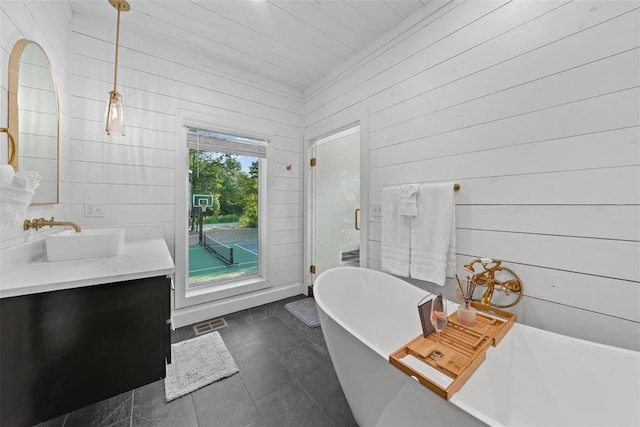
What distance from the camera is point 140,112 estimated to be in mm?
2062

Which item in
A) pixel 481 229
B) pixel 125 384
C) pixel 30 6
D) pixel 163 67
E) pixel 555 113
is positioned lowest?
pixel 125 384

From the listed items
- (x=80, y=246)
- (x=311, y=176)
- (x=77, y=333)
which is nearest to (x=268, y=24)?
(x=311, y=176)

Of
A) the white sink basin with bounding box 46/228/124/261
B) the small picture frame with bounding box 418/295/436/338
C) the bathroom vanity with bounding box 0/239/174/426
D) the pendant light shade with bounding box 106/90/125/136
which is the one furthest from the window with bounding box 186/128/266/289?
the small picture frame with bounding box 418/295/436/338

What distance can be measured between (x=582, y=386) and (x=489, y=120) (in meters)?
1.36

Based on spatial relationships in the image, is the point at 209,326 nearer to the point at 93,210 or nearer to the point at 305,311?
the point at 305,311

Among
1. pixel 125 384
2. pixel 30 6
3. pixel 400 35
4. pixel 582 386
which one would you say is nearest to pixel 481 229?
pixel 582 386

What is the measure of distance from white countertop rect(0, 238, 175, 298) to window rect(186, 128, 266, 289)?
1145 millimetres

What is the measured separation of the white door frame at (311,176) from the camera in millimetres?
2232

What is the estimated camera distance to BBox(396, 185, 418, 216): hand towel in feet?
5.73

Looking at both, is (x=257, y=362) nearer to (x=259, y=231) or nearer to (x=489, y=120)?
(x=259, y=231)

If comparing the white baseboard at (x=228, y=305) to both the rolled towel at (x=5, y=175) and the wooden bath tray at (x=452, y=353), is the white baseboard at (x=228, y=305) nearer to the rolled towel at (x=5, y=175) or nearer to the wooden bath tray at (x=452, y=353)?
the rolled towel at (x=5, y=175)

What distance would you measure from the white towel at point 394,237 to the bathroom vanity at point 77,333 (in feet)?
4.91

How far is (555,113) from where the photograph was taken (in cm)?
122

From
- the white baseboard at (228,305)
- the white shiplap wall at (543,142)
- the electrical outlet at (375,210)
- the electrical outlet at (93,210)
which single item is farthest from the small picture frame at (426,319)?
the electrical outlet at (93,210)
